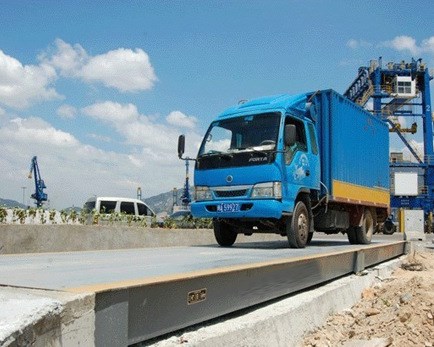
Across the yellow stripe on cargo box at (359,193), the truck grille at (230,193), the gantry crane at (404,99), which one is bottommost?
the truck grille at (230,193)

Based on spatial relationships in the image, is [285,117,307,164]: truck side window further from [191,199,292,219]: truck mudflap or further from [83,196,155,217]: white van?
[83,196,155,217]: white van

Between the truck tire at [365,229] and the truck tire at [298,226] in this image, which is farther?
the truck tire at [365,229]

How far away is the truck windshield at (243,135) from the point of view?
891 cm

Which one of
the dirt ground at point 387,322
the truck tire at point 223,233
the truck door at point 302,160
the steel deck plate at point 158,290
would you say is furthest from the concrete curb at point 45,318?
the truck tire at point 223,233

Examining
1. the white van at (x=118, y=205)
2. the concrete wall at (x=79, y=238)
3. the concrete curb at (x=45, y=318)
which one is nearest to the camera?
the concrete curb at (x=45, y=318)

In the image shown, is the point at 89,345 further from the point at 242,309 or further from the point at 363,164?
the point at 363,164

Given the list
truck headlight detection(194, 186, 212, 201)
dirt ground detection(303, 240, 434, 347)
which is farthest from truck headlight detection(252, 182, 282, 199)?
dirt ground detection(303, 240, 434, 347)

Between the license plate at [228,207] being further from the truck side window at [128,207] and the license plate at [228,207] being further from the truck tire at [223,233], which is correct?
the truck side window at [128,207]

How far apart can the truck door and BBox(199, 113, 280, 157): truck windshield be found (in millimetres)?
346

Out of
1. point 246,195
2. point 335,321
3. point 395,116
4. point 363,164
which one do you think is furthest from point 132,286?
point 395,116

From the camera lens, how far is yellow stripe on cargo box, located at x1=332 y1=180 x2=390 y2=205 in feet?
34.9

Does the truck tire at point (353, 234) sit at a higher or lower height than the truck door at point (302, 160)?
lower

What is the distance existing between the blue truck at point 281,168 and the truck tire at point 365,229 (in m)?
0.45

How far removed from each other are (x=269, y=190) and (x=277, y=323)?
433 cm
